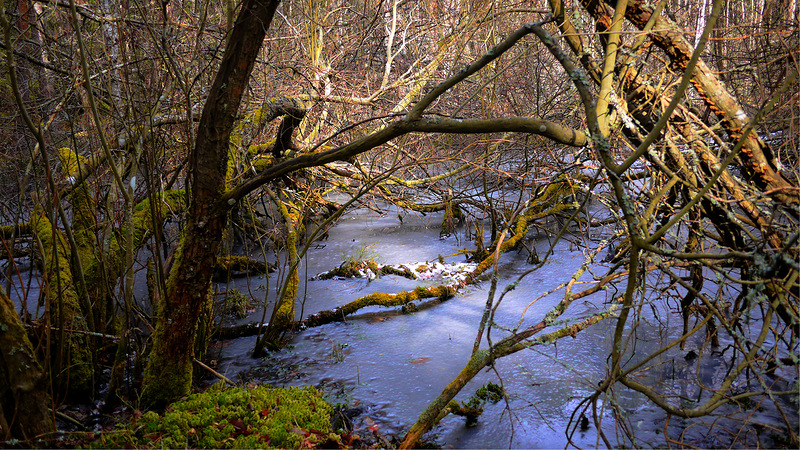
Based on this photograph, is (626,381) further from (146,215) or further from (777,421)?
(146,215)

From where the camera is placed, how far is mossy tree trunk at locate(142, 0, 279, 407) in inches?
138

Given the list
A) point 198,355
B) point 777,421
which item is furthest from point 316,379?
point 777,421

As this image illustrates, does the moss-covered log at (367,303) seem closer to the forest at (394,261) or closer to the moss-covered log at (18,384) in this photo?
→ the forest at (394,261)

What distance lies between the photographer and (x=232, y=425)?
11.0 feet

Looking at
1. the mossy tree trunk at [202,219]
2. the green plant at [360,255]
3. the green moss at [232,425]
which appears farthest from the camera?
the green plant at [360,255]

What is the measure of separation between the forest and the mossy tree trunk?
2cm

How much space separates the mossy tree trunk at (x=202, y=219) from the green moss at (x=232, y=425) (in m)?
0.38

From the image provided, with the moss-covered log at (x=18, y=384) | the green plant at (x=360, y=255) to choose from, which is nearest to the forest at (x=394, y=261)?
the moss-covered log at (x=18, y=384)

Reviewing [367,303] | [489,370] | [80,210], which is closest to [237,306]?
[367,303]

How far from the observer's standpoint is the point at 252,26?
11.3ft

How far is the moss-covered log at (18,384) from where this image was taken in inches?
97.7

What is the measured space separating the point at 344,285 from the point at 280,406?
13.9 ft

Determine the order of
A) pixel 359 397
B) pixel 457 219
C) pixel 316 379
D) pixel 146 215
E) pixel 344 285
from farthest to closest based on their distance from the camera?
pixel 457 219 → pixel 344 285 → pixel 146 215 → pixel 316 379 → pixel 359 397

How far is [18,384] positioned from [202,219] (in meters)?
1.56
